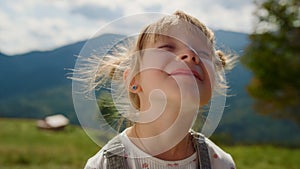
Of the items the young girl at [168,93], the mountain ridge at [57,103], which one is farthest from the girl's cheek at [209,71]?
the mountain ridge at [57,103]

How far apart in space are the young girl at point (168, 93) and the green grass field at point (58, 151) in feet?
8.32

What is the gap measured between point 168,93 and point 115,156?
0.60 feet

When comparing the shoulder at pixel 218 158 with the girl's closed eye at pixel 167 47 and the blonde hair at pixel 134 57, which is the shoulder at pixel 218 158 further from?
the girl's closed eye at pixel 167 47

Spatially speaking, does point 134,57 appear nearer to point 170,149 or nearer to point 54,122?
point 170,149

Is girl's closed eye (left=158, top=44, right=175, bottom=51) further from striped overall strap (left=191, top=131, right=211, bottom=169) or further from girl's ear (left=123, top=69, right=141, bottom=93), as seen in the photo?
striped overall strap (left=191, top=131, right=211, bottom=169)

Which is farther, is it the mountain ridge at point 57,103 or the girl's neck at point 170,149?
the mountain ridge at point 57,103

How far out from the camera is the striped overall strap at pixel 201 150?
3.39 ft

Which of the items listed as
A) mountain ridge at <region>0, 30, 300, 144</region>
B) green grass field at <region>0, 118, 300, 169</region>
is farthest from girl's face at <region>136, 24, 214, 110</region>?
mountain ridge at <region>0, 30, 300, 144</region>

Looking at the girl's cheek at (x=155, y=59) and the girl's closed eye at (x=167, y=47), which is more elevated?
the girl's closed eye at (x=167, y=47)

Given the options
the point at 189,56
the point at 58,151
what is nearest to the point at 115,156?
the point at 189,56

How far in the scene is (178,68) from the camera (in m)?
0.88

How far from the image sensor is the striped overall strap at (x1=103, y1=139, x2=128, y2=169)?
98 centimetres

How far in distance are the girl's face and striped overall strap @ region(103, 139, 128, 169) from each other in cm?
11

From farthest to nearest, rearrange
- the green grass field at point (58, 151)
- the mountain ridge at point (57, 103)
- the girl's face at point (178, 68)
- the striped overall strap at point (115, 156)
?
the mountain ridge at point (57, 103) < the green grass field at point (58, 151) < the striped overall strap at point (115, 156) < the girl's face at point (178, 68)
